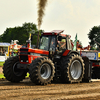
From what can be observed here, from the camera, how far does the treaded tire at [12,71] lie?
1080cm

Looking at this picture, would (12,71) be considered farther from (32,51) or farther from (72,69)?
(72,69)

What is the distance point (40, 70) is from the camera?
9.95 m

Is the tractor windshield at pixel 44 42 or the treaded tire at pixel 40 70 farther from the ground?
the tractor windshield at pixel 44 42

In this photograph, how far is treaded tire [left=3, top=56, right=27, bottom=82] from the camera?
10.8 metres

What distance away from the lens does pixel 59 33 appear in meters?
11.1

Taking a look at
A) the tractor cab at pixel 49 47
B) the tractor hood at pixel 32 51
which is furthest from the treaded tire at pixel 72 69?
the tractor hood at pixel 32 51

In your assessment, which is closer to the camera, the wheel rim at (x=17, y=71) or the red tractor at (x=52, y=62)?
the red tractor at (x=52, y=62)

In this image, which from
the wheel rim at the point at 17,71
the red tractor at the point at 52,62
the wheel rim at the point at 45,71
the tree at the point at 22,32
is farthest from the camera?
the tree at the point at 22,32

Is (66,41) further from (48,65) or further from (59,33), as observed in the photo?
(48,65)

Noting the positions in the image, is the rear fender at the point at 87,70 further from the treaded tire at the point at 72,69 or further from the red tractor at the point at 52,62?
the treaded tire at the point at 72,69

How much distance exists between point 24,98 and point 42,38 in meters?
4.87

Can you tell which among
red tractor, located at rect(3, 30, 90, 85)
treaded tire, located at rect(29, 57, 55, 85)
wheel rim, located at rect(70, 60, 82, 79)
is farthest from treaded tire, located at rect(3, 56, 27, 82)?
wheel rim, located at rect(70, 60, 82, 79)

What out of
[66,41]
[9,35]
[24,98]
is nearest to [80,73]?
[66,41]

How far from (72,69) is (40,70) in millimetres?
2065
